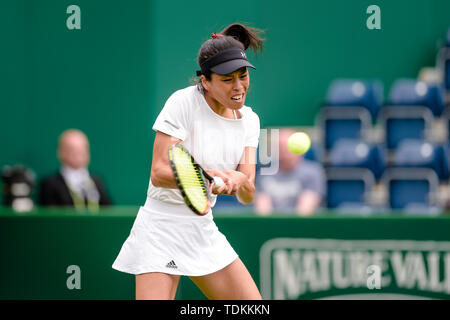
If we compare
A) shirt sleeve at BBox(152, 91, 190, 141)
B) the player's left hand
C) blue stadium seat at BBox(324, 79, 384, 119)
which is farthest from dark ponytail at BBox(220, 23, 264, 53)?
blue stadium seat at BBox(324, 79, 384, 119)

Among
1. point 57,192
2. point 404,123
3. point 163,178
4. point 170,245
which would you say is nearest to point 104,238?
point 57,192

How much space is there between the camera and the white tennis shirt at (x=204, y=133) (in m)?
3.05

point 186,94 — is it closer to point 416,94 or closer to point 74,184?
point 74,184

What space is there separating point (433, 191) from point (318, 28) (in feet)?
7.01

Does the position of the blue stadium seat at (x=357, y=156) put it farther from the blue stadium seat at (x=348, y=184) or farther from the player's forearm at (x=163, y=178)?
the player's forearm at (x=163, y=178)

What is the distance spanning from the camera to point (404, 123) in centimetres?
681

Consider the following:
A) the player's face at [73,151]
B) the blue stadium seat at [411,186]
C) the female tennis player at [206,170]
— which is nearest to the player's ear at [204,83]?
the female tennis player at [206,170]

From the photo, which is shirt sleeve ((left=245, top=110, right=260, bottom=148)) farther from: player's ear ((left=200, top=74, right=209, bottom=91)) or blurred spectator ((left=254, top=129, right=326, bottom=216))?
blurred spectator ((left=254, top=129, right=326, bottom=216))

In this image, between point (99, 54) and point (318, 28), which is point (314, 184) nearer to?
point (99, 54)

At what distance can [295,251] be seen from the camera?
4.88 metres

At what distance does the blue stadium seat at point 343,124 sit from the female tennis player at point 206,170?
12.1 feet

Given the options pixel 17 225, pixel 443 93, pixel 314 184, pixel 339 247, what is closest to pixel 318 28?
pixel 443 93

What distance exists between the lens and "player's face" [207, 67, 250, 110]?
298cm

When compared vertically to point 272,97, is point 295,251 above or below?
below
